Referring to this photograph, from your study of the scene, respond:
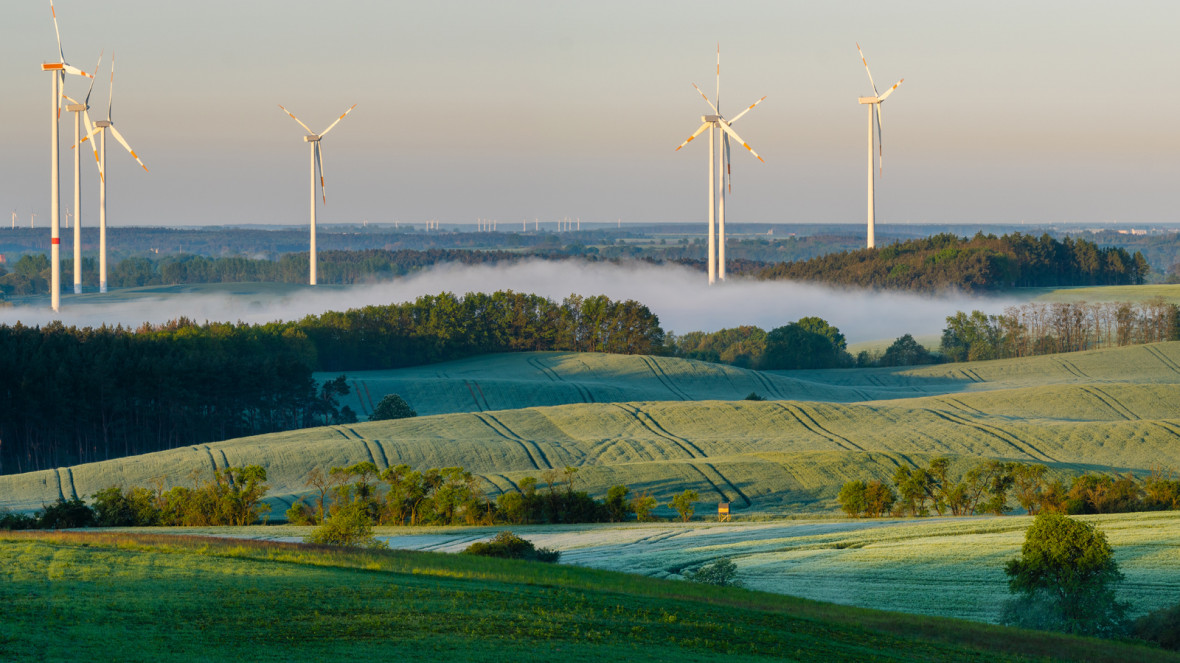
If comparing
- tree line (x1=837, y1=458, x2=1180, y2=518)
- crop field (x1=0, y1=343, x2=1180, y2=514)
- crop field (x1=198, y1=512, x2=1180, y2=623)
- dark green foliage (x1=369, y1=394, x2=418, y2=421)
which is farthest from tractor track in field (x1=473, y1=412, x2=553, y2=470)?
tree line (x1=837, y1=458, x2=1180, y2=518)

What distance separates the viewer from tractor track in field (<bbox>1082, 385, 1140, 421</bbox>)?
296 feet

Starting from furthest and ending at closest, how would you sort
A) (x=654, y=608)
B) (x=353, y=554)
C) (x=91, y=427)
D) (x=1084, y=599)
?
(x=91, y=427) < (x=353, y=554) < (x=1084, y=599) < (x=654, y=608)

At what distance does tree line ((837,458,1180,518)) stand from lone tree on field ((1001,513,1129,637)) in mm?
19905

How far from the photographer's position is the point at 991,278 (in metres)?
195

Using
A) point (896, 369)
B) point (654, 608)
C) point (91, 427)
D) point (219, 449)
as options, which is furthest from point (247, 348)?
point (654, 608)

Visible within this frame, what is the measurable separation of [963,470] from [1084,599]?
111 ft

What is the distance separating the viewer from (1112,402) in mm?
93188

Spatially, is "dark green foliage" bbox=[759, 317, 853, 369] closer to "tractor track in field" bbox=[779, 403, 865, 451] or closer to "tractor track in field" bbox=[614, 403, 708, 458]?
"tractor track in field" bbox=[779, 403, 865, 451]

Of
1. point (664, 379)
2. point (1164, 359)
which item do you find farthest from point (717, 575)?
point (1164, 359)

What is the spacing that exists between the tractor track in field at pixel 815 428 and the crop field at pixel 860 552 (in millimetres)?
25820

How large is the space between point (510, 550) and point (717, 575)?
279 inches

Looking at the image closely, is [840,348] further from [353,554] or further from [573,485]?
[353,554]

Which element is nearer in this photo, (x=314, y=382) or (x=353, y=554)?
(x=353, y=554)

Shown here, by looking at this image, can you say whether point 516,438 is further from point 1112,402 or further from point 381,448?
point 1112,402
